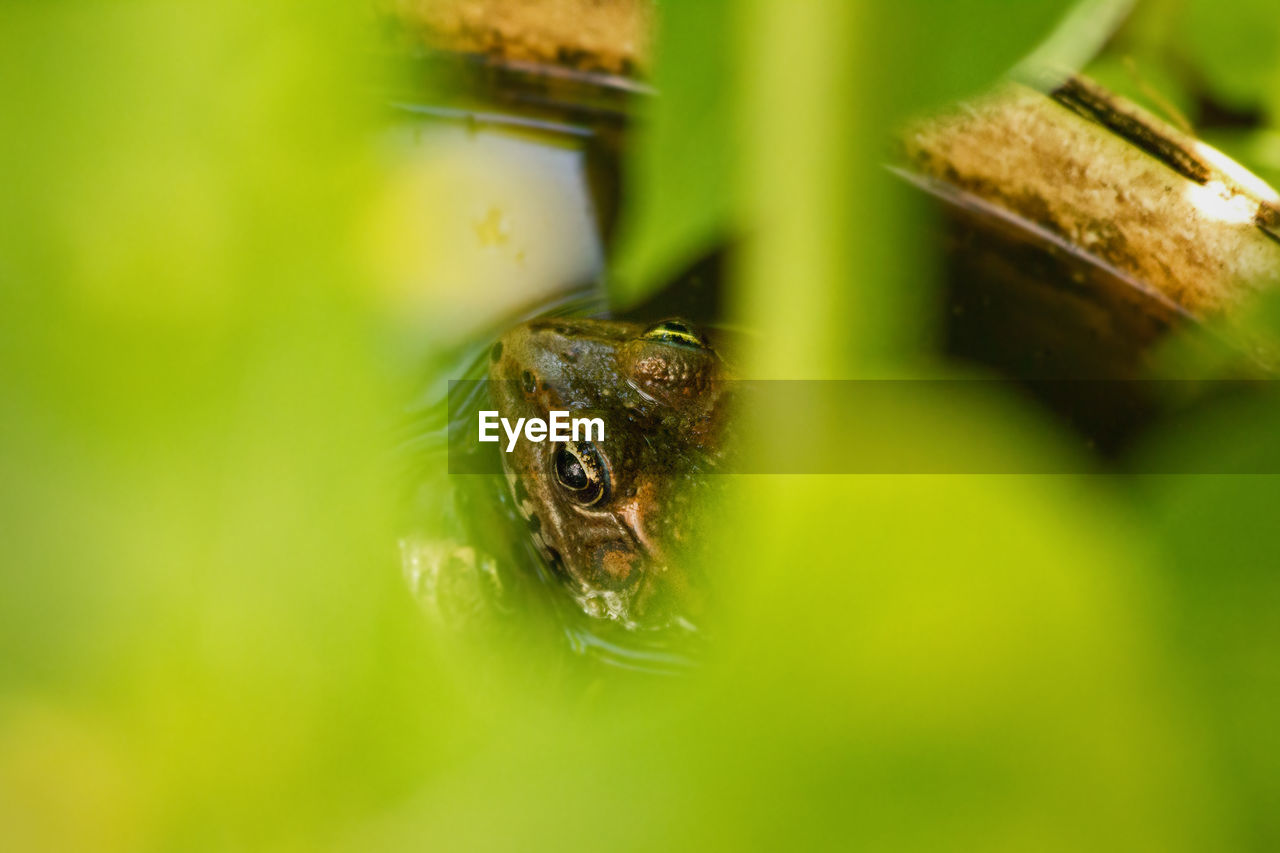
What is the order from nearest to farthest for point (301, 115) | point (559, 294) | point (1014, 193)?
point (301, 115)
point (1014, 193)
point (559, 294)

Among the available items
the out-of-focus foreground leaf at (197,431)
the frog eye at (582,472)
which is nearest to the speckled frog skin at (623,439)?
the frog eye at (582,472)

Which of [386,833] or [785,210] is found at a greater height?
[785,210]

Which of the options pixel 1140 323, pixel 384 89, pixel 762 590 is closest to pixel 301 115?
pixel 384 89

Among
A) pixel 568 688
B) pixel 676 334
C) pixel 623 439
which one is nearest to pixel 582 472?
pixel 623 439

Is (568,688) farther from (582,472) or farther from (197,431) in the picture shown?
(582,472)

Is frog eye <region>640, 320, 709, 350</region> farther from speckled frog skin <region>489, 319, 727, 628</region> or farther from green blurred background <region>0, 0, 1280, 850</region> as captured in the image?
green blurred background <region>0, 0, 1280, 850</region>

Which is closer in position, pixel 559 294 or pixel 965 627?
pixel 965 627

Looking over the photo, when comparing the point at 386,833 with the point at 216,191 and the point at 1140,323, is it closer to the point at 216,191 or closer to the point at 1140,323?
the point at 216,191
